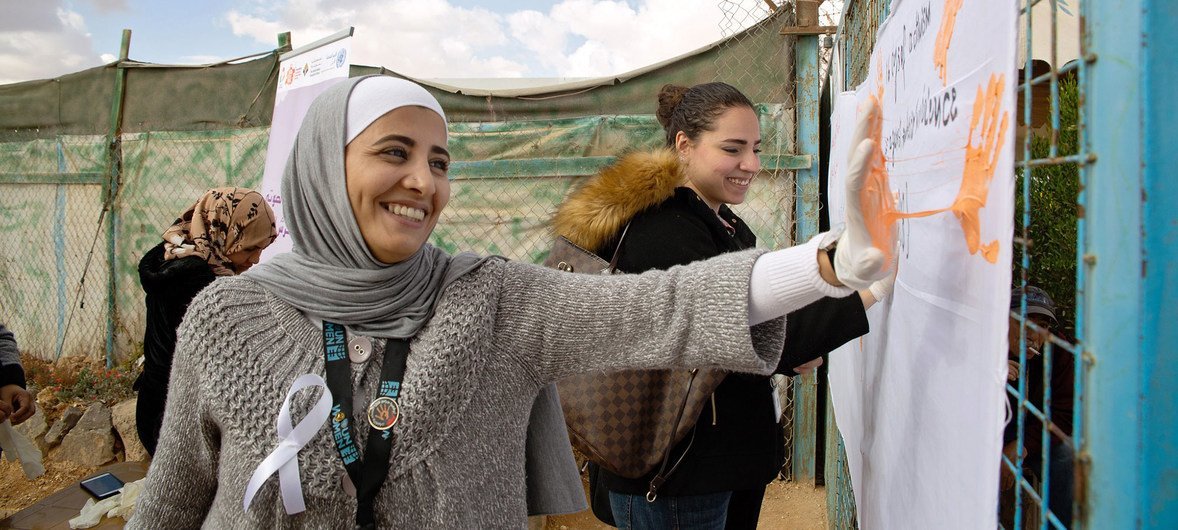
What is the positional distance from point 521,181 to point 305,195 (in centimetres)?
342

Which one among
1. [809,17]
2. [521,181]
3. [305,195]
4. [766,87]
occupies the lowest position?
[305,195]

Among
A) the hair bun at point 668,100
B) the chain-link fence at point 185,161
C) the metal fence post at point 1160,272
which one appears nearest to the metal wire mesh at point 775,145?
the chain-link fence at point 185,161

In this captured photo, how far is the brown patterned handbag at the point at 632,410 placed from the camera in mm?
1729

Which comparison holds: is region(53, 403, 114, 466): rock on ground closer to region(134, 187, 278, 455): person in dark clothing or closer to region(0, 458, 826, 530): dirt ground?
region(0, 458, 826, 530): dirt ground

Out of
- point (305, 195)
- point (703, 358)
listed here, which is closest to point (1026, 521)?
point (703, 358)

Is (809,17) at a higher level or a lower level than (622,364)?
higher

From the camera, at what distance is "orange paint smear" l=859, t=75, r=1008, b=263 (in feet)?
2.58

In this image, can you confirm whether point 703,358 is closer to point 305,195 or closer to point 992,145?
point 992,145

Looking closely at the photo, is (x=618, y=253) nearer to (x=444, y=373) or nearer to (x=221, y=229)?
(x=444, y=373)

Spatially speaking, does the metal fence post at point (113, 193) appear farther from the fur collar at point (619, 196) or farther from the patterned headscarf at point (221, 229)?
the fur collar at point (619, 196)

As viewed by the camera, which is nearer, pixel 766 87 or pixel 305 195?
pixel 305 195

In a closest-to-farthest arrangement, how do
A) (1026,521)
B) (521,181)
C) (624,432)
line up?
(624,432), (1026,521), (521,181)

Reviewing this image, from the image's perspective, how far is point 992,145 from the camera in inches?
31.3

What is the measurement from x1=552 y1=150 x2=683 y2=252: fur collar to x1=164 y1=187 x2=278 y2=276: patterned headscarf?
1.52 metres
